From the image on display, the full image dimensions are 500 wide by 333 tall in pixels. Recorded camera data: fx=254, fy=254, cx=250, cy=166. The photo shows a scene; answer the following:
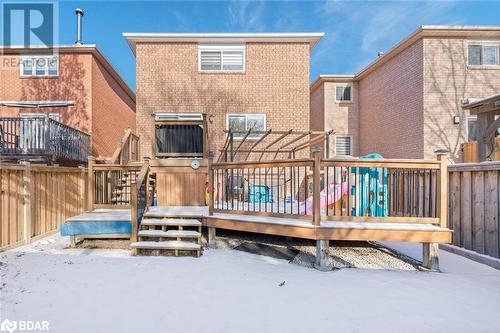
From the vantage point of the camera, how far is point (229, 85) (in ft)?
35.2

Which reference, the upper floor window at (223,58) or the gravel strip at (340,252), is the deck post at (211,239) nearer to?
the gravel strip at (340,252)

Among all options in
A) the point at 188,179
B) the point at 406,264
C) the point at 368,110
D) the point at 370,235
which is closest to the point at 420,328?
the point at 370,235

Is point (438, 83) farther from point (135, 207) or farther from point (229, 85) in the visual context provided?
point (135, 207)

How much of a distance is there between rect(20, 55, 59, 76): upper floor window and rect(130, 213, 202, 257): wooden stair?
10.7m

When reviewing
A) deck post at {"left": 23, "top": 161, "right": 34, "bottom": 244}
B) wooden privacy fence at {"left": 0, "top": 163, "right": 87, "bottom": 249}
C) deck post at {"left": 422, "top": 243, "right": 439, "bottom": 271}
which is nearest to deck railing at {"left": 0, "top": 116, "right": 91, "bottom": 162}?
wooden privacy fence at {"left": 0, "top": 163, "right": 87, "bottom": 249}

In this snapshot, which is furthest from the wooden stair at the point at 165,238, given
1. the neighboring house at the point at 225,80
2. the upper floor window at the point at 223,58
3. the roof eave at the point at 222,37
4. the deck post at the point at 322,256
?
the roof eave at the point at 222,37

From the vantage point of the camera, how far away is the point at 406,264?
14.8ft

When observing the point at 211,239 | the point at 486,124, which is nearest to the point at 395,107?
the point at 486,124

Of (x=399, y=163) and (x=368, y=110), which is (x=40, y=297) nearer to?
(x=399, y=163)

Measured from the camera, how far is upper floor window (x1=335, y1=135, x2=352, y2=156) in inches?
587

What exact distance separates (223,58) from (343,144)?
8524 mm
